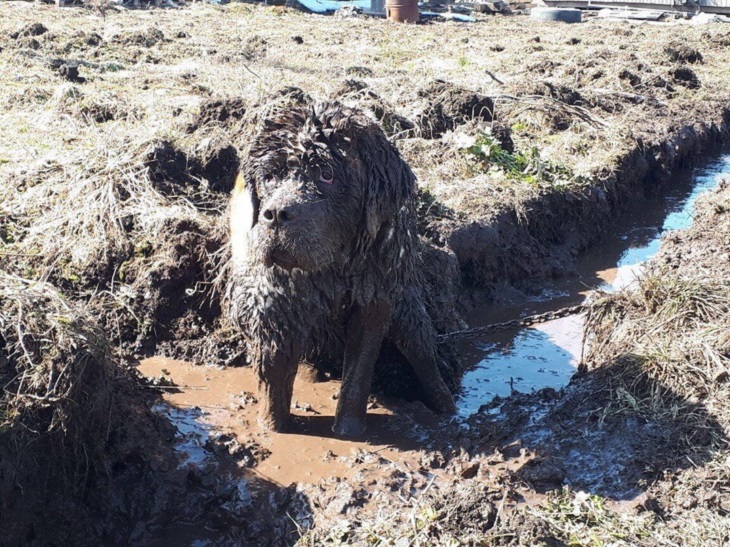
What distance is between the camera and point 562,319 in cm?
745

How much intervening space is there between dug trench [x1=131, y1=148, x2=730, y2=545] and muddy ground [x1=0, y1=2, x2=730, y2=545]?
2cm

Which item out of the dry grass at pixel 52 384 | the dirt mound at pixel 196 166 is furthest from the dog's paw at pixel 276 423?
the dirt mound at pixel 196 166

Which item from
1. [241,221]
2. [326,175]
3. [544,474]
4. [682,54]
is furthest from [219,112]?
[682,54]

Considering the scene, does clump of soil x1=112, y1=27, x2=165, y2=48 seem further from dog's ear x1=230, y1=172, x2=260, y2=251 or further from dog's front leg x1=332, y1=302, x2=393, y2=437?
dog's front leg x1=332, y1=302, x2=393, y2=437

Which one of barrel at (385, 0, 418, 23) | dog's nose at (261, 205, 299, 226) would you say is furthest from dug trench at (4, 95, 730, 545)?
barrel at (385, 0, 418, 23)

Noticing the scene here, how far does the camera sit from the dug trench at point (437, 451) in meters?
4.31

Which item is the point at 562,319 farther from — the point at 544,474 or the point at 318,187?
the point at 318,187

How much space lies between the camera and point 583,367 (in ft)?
19.7

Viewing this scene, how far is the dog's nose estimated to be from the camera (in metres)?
4.14

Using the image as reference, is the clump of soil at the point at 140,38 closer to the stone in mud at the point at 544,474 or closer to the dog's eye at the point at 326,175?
the dog's eye at the point at 326,175

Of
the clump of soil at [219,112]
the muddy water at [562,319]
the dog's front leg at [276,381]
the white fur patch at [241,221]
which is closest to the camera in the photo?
the white fur patch at [241,221]

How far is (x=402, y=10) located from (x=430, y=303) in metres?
18.8

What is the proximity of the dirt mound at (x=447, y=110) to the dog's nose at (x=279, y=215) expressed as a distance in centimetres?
596

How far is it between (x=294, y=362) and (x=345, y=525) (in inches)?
42.8
